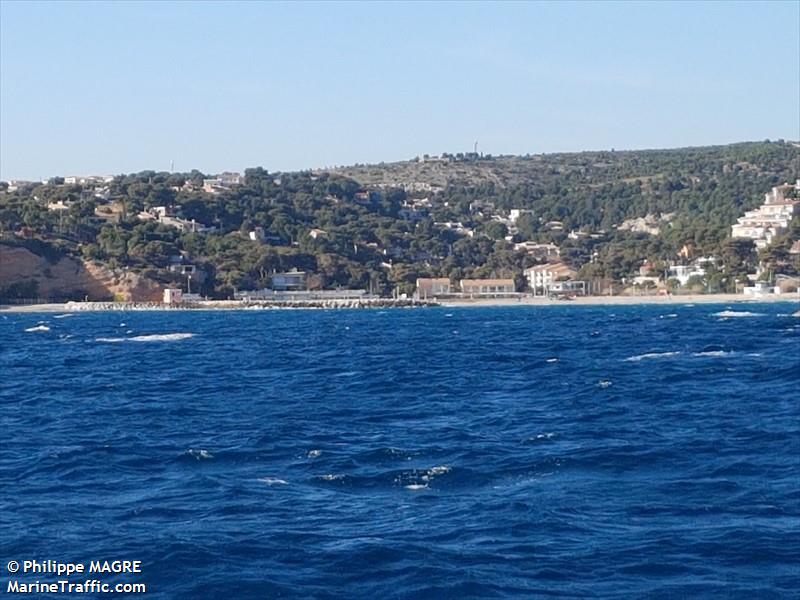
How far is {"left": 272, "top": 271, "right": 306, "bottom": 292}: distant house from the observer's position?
166125 millimetres

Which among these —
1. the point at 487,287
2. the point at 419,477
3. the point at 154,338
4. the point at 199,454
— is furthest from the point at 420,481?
the point at 487,287

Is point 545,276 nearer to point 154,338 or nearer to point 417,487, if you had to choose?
point 154,338

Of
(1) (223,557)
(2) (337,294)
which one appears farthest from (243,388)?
(2) (337,294)

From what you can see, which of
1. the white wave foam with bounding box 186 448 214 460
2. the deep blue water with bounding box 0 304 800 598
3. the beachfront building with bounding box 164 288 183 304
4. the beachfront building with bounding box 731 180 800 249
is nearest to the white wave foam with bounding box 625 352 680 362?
the deep blue water with bounding box 0 304 800 598

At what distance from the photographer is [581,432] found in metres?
25.2

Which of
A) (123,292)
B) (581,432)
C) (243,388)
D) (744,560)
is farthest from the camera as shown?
(123,292)

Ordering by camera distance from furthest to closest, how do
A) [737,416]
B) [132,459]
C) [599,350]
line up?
1. [599,350]
2. [737,416]
3. [132,459]

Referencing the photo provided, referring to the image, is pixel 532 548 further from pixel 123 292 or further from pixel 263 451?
pixel 123 292

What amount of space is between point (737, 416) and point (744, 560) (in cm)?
1229

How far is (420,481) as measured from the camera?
20.1m

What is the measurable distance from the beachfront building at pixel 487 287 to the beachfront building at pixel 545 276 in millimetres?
4834

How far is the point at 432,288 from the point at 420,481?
149 meters

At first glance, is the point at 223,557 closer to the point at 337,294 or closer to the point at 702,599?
the point at 702,599

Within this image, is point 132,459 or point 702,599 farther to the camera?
point 132,459
